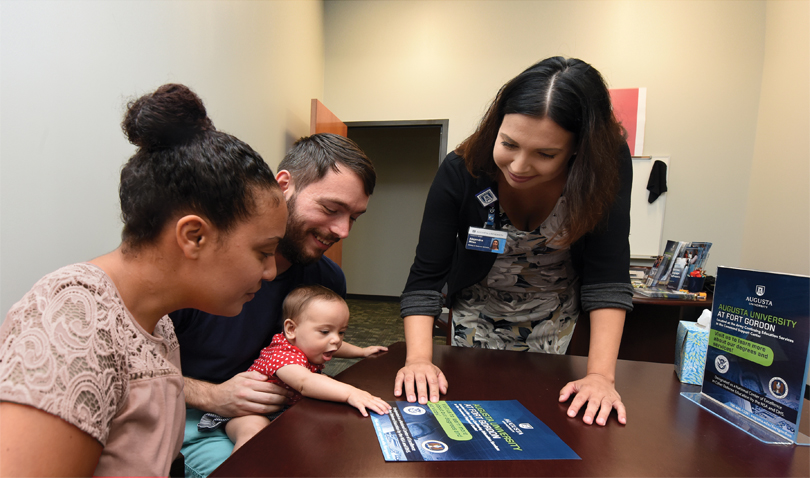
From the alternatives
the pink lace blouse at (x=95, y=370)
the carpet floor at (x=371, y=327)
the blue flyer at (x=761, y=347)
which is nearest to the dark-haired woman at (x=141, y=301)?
the pink lace blouse at (x=95, y=370)

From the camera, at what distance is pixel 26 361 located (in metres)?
0.51

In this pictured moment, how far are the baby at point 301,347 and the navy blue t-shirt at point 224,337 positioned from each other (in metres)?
0.05

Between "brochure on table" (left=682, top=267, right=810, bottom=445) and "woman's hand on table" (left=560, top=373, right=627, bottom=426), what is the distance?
23cm

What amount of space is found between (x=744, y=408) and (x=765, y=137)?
14.0ft

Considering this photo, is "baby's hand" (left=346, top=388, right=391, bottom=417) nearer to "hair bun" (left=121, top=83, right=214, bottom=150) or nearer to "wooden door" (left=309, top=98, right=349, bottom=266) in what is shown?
"hair bun" (left=121, top=83, right=214, bottom=150)

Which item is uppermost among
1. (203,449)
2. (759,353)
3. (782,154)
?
(782,154)

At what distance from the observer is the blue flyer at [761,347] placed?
787 millimetres

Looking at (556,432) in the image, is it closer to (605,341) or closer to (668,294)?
(605,341)

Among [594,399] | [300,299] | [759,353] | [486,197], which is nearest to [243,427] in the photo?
[300,299]

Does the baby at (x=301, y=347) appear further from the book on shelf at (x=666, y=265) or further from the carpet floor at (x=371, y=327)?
the book on shelf at (x=666, y=265)

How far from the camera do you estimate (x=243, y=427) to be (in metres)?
1.04

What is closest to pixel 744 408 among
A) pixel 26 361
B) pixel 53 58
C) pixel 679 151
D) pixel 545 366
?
pixel 545 366

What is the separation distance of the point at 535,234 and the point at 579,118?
373mm

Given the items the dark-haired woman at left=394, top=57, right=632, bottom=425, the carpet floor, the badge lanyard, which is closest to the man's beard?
the dark-haired woman at left=394, top=57, right=632, bottom=425
